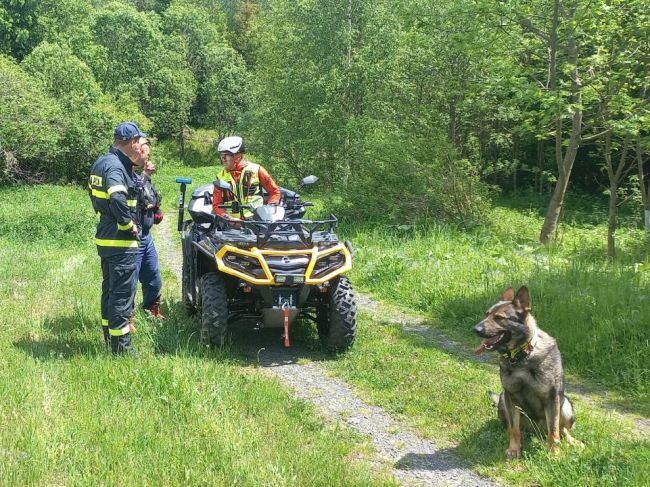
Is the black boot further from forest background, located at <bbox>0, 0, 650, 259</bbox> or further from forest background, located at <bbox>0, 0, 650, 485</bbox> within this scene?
forest background, located at <bbox>0, 0, 650, 259</bbox>

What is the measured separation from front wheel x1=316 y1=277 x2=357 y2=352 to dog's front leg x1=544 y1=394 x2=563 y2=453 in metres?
2.36

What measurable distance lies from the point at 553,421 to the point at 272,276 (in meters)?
2.65

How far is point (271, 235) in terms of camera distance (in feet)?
19.4

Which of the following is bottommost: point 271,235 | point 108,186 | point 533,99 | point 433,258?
point 433,258

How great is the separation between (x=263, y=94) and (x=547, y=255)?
1508cm

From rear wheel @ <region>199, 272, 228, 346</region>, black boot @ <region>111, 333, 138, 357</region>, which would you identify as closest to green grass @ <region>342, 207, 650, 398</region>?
rear wheel @ <region>199, 272, 228, 346</region>

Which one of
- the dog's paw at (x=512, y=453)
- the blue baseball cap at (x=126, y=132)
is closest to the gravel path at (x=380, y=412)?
the dog's paw at (x=512, y=453)

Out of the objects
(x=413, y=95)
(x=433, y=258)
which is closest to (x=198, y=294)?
(x=433, y=258)

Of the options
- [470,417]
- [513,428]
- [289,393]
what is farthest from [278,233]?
[513,428]

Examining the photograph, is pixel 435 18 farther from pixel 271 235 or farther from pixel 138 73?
pixel 138 73

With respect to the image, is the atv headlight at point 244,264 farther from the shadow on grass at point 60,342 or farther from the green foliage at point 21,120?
the green foliage at point 21,120

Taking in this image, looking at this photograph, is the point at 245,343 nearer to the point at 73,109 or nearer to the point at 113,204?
the point at 113,204

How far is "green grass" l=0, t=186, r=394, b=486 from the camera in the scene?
3.41 metres

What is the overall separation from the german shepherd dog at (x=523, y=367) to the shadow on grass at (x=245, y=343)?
2.38 meters
